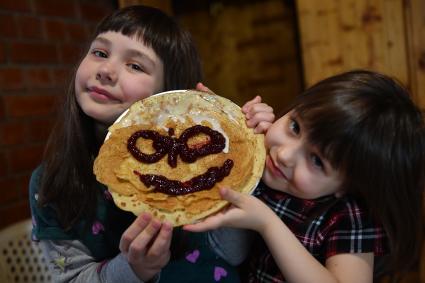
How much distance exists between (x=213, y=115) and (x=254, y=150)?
0.15 m

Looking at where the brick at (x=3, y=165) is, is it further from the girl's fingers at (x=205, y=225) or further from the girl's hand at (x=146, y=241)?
the girl's fingers at (x=205, y=225)

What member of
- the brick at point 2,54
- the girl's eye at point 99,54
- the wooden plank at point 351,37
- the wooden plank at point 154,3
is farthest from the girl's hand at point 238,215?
the wooden plank at point 154,3

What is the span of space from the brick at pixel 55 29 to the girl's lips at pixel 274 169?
5.43 ft

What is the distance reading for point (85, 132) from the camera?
1.17 m

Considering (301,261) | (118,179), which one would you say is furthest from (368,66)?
(118,179)

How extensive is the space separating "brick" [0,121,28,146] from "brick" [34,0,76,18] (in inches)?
24.7

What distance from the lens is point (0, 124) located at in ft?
5.99

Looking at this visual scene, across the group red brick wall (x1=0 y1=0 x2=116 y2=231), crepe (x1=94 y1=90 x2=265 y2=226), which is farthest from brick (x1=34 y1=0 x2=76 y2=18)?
crepe (x1=94 y1=90 x2=265 y2=226)

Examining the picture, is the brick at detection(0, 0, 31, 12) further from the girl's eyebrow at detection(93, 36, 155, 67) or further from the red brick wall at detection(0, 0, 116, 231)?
the girl's eyebrow at detection(93, 36, 155, 67)

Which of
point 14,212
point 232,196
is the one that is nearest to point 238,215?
point 232,196

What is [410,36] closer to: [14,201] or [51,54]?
[51,54]

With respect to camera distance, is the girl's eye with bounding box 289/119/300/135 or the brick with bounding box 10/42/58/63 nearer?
the girl's eye with bounding box 289/119/300/135

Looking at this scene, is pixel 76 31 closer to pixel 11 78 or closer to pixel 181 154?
pixel 11 78

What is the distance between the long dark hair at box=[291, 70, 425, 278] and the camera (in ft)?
2.91
